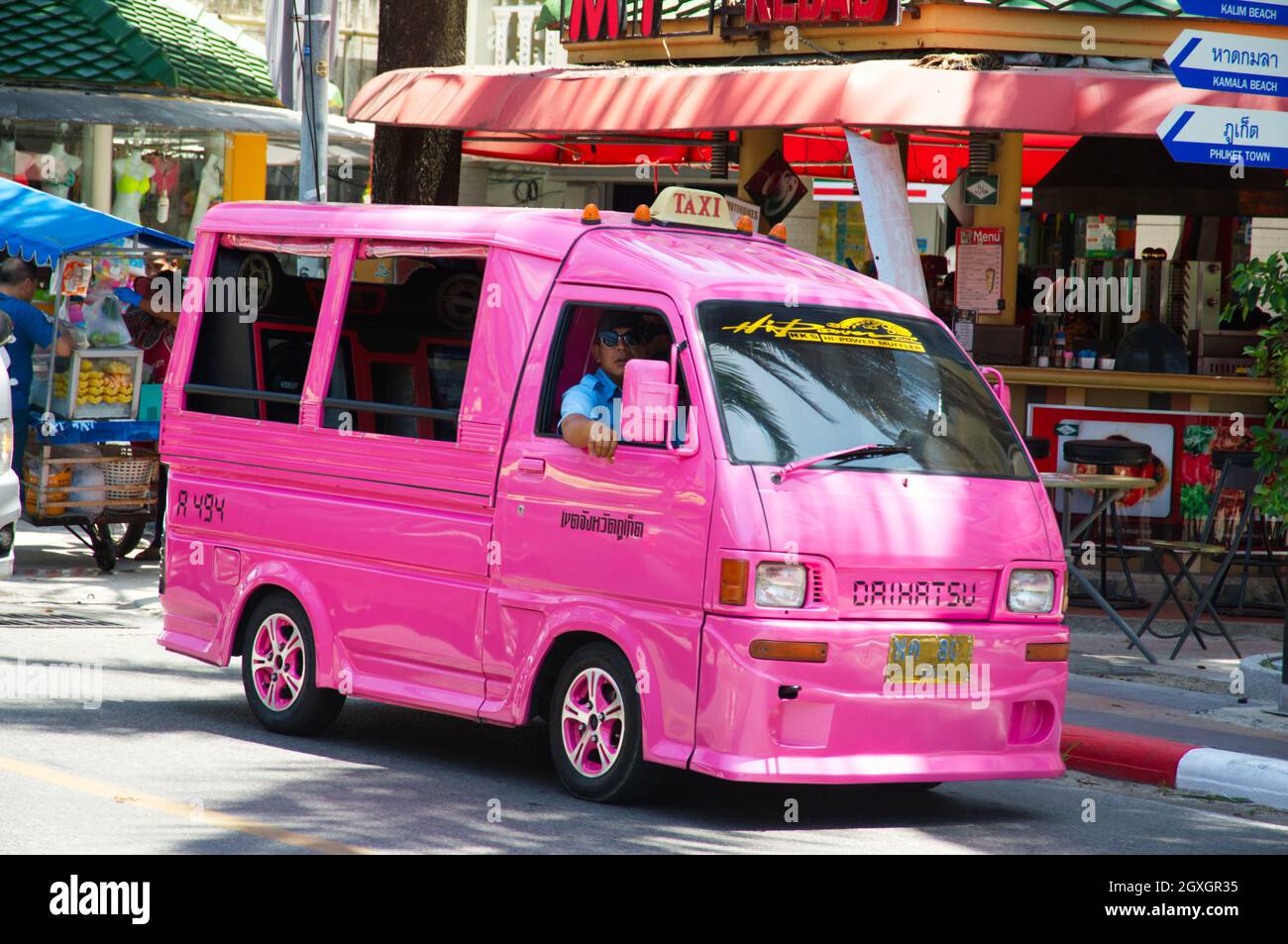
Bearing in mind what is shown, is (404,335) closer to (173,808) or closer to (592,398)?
(592,398)

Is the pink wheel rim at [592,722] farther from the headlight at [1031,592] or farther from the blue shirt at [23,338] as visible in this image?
the blue shirt at [23,338]

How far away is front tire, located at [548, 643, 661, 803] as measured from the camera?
24.9 ft

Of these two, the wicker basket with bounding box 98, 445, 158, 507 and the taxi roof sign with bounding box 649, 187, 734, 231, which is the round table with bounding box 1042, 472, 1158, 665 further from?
the wicker basket with bounding box 98, 445, 158, 507

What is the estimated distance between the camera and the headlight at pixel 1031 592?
25.5 feet

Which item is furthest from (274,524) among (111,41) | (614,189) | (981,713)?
(614,189)

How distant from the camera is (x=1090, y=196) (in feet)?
59.7

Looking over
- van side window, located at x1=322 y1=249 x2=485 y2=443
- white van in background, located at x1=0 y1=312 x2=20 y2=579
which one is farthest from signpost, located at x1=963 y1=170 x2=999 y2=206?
white van in background, located at x1=0 y1=312 x2=20 y2=579

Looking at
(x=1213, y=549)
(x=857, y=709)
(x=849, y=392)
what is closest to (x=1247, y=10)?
(x=1213, y=549)

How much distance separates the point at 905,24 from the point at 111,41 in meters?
12.1

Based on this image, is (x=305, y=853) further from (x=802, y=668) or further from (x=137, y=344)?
(x=137, y=344)

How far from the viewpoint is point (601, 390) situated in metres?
8.05

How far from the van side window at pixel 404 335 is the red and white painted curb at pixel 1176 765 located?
3463mm

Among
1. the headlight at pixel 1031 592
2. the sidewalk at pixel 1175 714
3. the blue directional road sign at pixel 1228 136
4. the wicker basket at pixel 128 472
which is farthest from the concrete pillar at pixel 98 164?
the headlight at pixel 1031 592

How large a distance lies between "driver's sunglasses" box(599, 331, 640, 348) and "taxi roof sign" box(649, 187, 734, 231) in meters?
0.69
